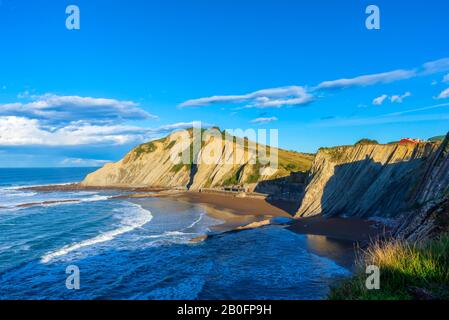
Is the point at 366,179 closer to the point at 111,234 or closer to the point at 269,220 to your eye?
the point at 269,220

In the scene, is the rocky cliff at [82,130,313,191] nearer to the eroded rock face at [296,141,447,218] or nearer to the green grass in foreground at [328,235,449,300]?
the eroded rock face at [296,141,447,218]

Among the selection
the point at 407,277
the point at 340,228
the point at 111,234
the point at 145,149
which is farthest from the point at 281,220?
the point at 145,149

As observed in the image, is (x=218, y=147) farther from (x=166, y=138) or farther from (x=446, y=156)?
(x=446, y=156)

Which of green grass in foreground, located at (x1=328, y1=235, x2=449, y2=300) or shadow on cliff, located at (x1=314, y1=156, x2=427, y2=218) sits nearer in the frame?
green grass in foreground, located at (x1=328, y1=235, x2=449, y2=300)

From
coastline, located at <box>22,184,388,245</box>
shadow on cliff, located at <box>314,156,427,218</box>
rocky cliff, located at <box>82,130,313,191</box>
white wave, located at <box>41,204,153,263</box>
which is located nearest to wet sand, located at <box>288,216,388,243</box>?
coastline, located at <box>22,184,388,245</box>

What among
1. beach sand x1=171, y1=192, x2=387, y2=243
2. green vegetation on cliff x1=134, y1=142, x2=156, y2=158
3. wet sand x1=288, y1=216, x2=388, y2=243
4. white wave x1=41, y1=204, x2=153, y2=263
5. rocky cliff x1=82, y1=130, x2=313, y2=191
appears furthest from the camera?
green vegetation on cliff x1=134, y1=142, x2=156, y2=158
